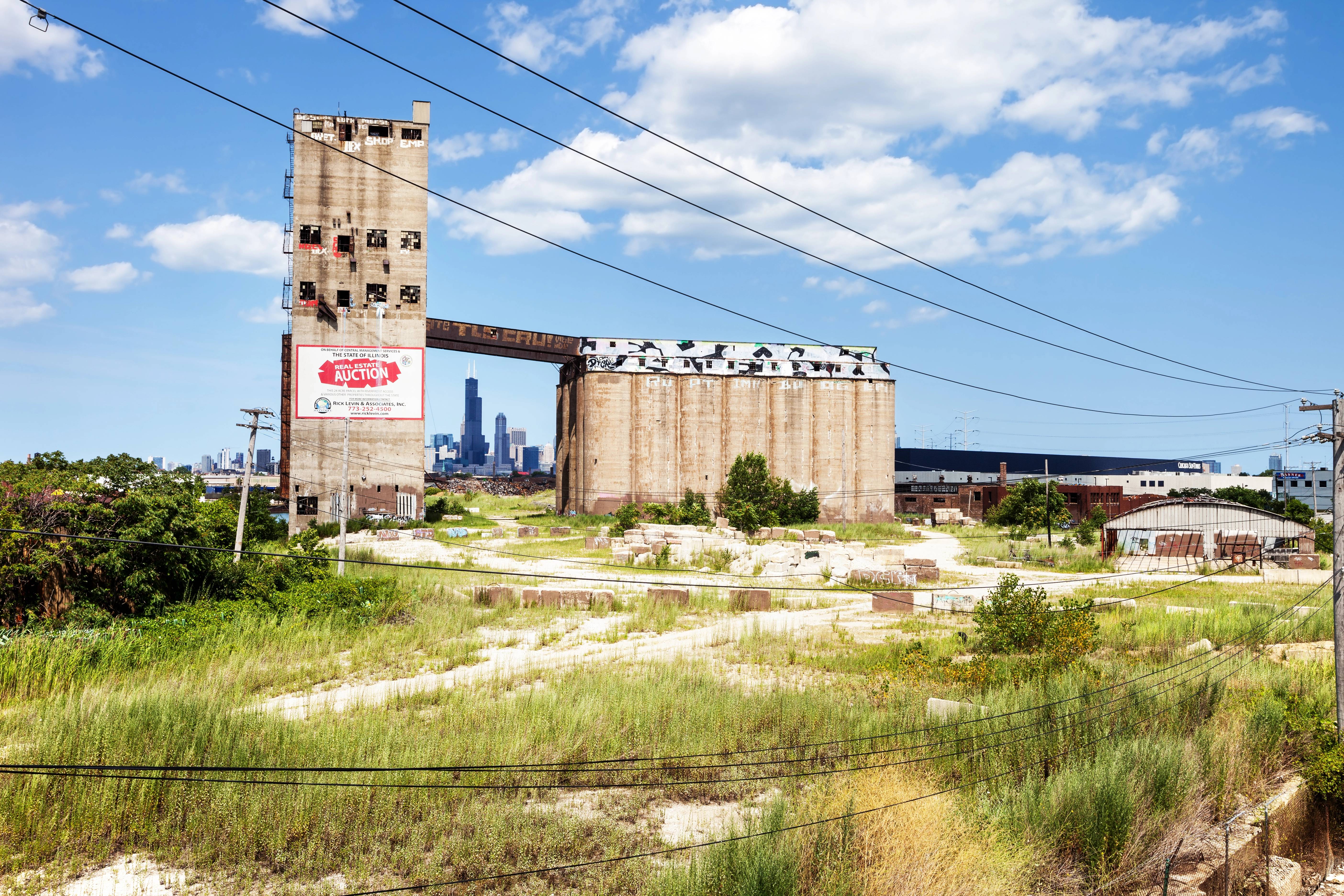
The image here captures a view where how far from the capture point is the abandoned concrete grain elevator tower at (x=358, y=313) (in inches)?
2082

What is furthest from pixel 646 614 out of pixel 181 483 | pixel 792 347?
pixel 792 347

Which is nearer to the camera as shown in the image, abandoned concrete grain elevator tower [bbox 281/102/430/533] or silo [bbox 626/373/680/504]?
abandoned concrete grain elevator tower [bbox 281/102/430/533]

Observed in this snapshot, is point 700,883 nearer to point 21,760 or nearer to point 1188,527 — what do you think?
point 21,760

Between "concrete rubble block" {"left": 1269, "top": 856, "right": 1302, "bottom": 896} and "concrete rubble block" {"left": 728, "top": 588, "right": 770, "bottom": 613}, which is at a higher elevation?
"concrete rubble block" {"left": 728, "top": 588, "right": 770, "bottom": 613}

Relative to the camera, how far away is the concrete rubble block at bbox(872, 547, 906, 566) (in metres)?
33.0

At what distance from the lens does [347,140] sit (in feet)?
175

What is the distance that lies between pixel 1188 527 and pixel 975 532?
69.4 ft

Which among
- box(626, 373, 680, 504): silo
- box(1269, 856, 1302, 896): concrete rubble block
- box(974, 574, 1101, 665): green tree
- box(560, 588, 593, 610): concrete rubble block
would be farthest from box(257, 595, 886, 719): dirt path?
box(626, 373, 680, 504): silo

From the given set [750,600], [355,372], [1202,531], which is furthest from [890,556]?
[355,372]

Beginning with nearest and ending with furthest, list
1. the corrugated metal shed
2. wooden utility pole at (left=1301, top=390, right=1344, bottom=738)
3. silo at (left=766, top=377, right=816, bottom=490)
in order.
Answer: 1. wooden utility pole at (left=1301, top=390, right=1344, bottom=738)
2. the corrugated metal shed
3. silo at (left=766, top=377, right=816, bottom=490)

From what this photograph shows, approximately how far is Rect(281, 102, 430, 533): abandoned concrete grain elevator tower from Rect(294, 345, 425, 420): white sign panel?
2.6 inches

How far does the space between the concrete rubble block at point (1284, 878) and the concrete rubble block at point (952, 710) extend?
3.58 meters

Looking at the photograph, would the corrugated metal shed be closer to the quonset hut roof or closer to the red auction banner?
the quonset hut roof

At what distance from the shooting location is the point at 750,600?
78.5ft
